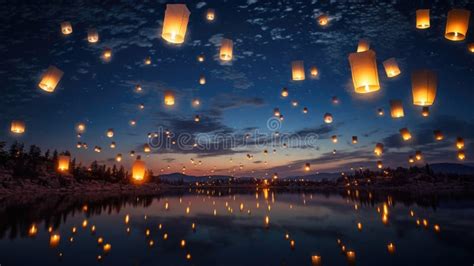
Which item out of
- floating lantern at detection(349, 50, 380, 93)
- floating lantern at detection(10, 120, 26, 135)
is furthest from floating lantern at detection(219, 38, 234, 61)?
floating lantern at detection(10, 120, 26, 135)

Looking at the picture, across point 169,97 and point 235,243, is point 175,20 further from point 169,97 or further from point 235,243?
point 235,243

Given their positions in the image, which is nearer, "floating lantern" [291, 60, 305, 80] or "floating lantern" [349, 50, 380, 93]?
"floating lantern" [349, 50, 380, 93]

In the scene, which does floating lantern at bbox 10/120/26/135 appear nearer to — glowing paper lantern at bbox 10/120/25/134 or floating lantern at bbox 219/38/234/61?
glowing paper lantern at bbox 10/120/25/134

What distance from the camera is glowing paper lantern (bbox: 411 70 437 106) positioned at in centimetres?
519

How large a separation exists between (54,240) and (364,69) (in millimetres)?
8654

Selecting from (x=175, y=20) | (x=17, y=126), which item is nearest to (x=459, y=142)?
(x=175, y=20)

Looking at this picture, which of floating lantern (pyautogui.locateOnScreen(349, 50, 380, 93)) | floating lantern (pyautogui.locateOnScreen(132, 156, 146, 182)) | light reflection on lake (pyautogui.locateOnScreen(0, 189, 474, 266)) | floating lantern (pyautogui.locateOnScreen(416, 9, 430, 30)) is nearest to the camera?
floating lantern (pyautogui.locateOnScreen(349, 50, 380, 93))

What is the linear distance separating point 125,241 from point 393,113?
8.58 m

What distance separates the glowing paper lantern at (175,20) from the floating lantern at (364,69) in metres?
3.01

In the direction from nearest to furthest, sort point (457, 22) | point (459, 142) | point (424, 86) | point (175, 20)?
point (175, 20), point (424, 86), point (457, 22), point (459, 142)

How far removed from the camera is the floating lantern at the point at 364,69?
14.3 feet

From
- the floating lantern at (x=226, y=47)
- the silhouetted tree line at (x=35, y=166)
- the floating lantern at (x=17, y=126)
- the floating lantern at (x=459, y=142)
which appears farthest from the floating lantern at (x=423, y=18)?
the silhouetted tree line at (x=35, y=166)

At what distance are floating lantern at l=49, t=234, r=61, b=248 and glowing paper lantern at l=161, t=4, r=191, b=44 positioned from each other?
600cm

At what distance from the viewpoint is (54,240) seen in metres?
7.61
